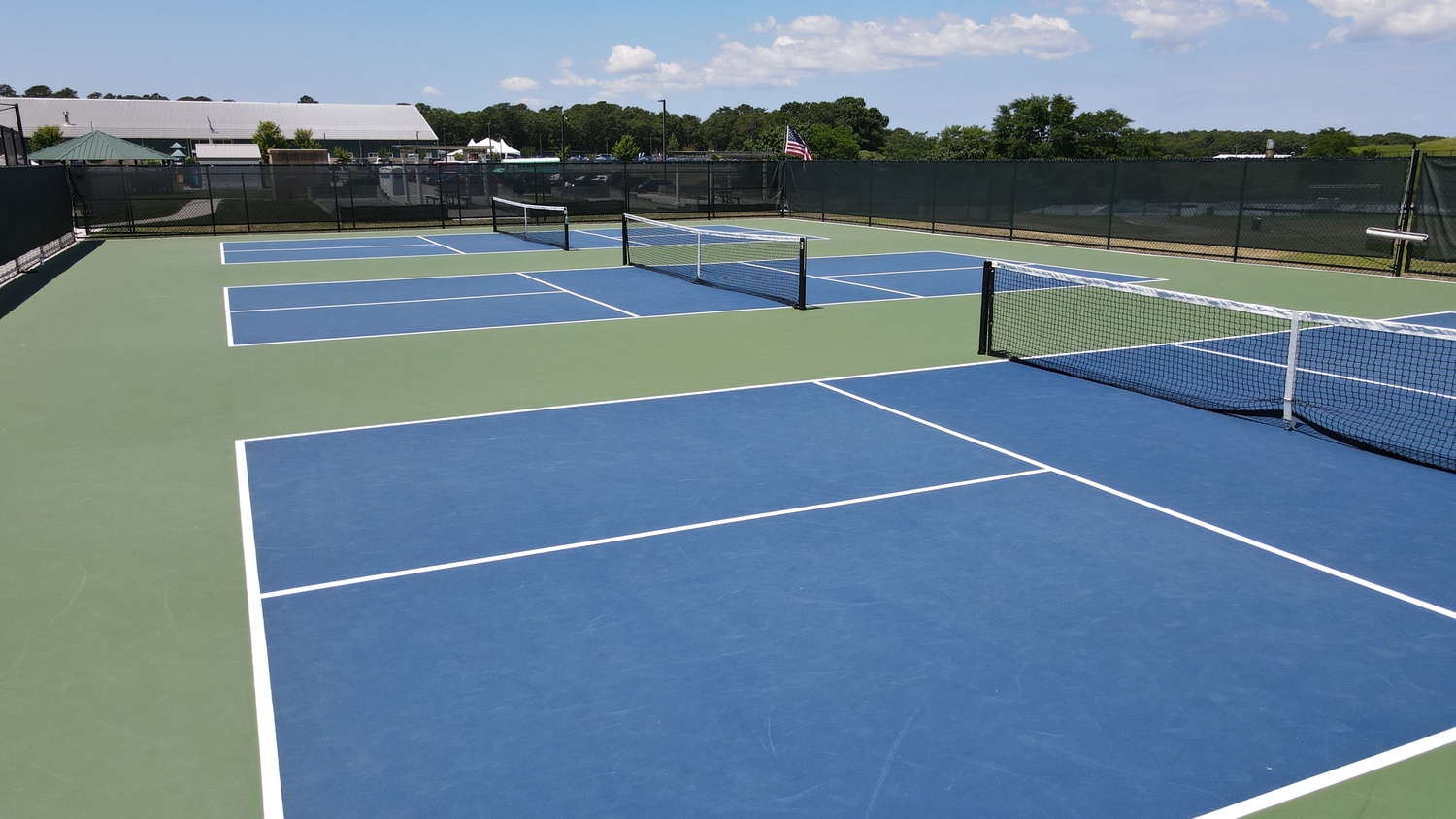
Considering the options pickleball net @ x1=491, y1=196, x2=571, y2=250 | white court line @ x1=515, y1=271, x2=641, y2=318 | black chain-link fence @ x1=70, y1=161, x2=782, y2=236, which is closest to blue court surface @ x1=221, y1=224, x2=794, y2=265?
pickleball net @ x1=491, y1=196, x2=571, y2=250

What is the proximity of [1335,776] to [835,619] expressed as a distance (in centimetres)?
249

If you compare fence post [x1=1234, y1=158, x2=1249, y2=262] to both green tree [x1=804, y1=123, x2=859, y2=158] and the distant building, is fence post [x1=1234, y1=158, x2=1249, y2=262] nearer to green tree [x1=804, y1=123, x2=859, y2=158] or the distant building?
green tree [x1=804, y1=123, x2=859, y2=158]

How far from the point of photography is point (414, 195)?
4259 cm

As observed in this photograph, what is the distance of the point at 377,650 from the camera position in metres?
5.43

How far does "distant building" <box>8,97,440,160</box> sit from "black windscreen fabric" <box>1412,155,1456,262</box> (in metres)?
104

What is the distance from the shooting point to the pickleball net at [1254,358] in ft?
32.2

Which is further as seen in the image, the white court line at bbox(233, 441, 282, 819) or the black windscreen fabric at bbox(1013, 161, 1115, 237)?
the black windscreen fabric at bbox(1013, 161, 1115, 237)

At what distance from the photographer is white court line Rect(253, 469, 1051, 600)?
6262mm

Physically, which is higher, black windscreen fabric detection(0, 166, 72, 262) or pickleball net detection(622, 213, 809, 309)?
black windscreen fabric detection(0, 166, 72, 262)

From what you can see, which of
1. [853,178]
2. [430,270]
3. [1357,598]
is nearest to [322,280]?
[430,270]

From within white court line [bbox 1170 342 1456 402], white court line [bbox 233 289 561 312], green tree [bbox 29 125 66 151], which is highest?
green tree [bbox 29 125 66 151]

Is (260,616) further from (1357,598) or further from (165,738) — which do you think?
(1357,598)

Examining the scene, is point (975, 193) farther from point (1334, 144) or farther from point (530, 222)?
point (1334, 144)

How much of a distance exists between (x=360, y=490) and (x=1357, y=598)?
6.93 m
